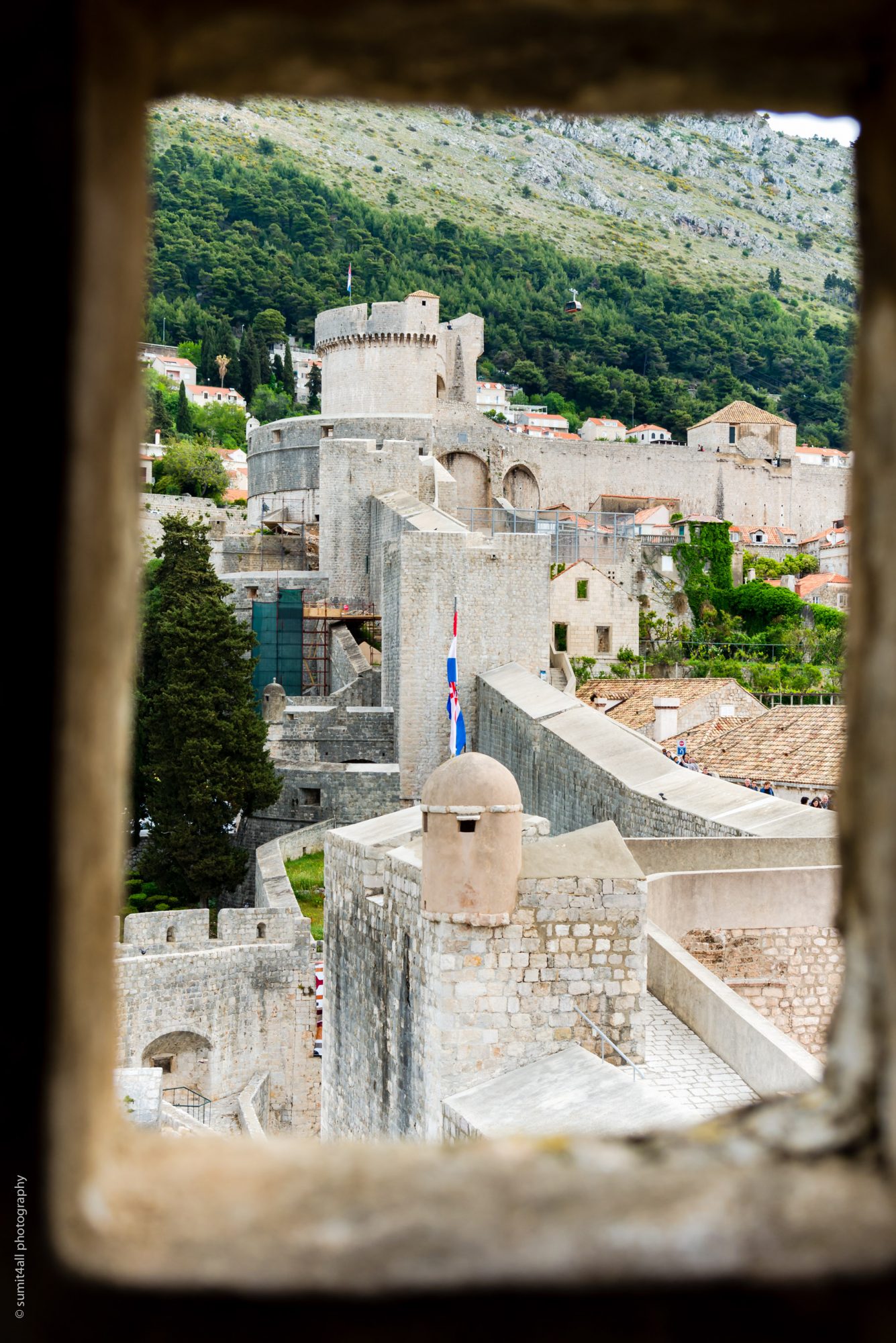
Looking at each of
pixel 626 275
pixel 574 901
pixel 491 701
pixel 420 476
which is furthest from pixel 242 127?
pixel 574 901

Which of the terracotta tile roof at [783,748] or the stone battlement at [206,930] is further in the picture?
the terracotta tile roof at [783,748]

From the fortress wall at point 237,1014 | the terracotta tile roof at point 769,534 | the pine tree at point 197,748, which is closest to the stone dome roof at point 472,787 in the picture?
the fortress wall at point 237,1014

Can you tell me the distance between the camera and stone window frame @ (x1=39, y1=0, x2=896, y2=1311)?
4.26 feet

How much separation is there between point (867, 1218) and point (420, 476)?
31.3m

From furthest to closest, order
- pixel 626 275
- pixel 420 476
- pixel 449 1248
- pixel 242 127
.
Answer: pixel 242 127 < pixel 626 275 < pixel 420 476 < pixel 449 1248

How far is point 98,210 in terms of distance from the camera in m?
1.36

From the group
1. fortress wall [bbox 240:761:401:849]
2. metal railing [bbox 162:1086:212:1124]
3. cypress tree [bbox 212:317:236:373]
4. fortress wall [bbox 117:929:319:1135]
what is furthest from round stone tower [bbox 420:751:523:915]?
cypress tree [bbox 212:317:236:373]

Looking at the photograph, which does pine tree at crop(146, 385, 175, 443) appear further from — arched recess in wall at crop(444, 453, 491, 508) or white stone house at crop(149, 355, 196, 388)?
arched recess in wall at crop(444, 453, 491, 508)

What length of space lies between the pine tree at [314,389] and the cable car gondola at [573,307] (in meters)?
22.6

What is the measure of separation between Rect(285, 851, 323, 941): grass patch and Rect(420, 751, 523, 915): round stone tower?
38.3 ft

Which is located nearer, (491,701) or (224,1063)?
(224,1063)

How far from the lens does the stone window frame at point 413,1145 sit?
1299 mm

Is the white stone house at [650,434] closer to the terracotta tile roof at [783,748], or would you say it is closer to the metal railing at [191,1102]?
the terracotta tile roof at [783,748]

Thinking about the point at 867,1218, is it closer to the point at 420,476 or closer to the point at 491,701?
the point at 491,701
